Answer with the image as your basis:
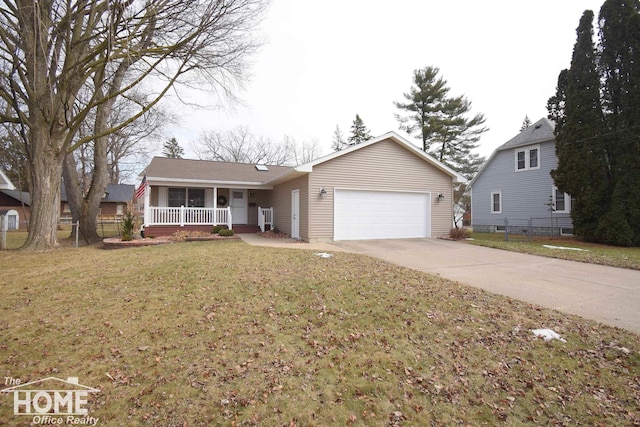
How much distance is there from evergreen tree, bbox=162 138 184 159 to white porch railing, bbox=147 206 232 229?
31811 mm

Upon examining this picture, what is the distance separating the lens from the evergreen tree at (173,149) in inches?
1631

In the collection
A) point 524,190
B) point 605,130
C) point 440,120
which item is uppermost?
point 440,120

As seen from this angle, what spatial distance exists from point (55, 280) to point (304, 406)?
5.82 metres

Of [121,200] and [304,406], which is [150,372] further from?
[121,200]

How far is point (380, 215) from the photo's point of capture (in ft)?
Answer: 40.9

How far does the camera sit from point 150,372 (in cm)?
290

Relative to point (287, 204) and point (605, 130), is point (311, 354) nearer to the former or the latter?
point (287, 204)

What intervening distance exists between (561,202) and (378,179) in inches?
450

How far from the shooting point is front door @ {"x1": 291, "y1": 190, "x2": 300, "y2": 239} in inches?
Result: 488

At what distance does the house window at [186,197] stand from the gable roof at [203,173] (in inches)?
37.9

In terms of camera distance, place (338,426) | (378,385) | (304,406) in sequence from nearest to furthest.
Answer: (338,426)
(304,406)
(378,385)

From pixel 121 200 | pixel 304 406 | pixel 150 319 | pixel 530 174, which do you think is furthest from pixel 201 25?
pixel 121 200
